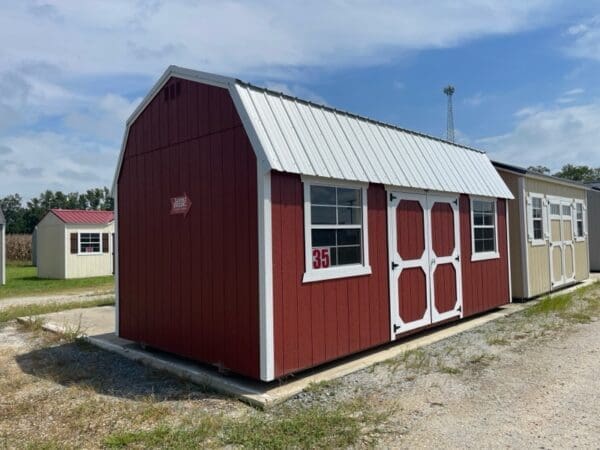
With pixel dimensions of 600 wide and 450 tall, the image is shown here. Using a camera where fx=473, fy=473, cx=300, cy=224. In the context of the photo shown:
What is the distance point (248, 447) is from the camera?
3.40 meters

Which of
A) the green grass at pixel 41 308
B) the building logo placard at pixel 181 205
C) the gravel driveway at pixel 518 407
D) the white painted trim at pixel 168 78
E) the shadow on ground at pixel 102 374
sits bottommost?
the gravel driveway at pixel 518 407

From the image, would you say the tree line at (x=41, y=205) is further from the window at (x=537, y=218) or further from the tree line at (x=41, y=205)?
the window at (x=537, y=218)

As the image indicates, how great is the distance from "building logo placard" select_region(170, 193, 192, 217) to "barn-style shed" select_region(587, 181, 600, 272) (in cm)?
1545

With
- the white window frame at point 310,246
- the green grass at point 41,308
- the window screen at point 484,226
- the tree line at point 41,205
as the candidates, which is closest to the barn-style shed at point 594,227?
the window screen at point 484,226

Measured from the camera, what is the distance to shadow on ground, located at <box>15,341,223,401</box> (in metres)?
4.68

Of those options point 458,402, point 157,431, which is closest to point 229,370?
point 157,431

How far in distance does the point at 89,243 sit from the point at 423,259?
16.5m

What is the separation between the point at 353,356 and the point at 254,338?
1.64m

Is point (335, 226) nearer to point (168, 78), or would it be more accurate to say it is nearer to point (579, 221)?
point (168, 78)

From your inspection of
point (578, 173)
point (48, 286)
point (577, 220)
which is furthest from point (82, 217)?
point (578, 173)

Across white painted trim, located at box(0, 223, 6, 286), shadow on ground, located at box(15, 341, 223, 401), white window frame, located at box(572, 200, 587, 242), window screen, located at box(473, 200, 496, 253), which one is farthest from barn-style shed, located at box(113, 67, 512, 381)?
white painted trim, located at box(0, 223, 6, 286)

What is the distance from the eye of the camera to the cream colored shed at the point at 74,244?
61.4 feet

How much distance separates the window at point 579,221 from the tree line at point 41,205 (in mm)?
53251

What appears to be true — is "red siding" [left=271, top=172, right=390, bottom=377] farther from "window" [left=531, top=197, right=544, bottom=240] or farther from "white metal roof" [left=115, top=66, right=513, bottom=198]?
"window" [left=531, top=197, right=544, bottom=240]
